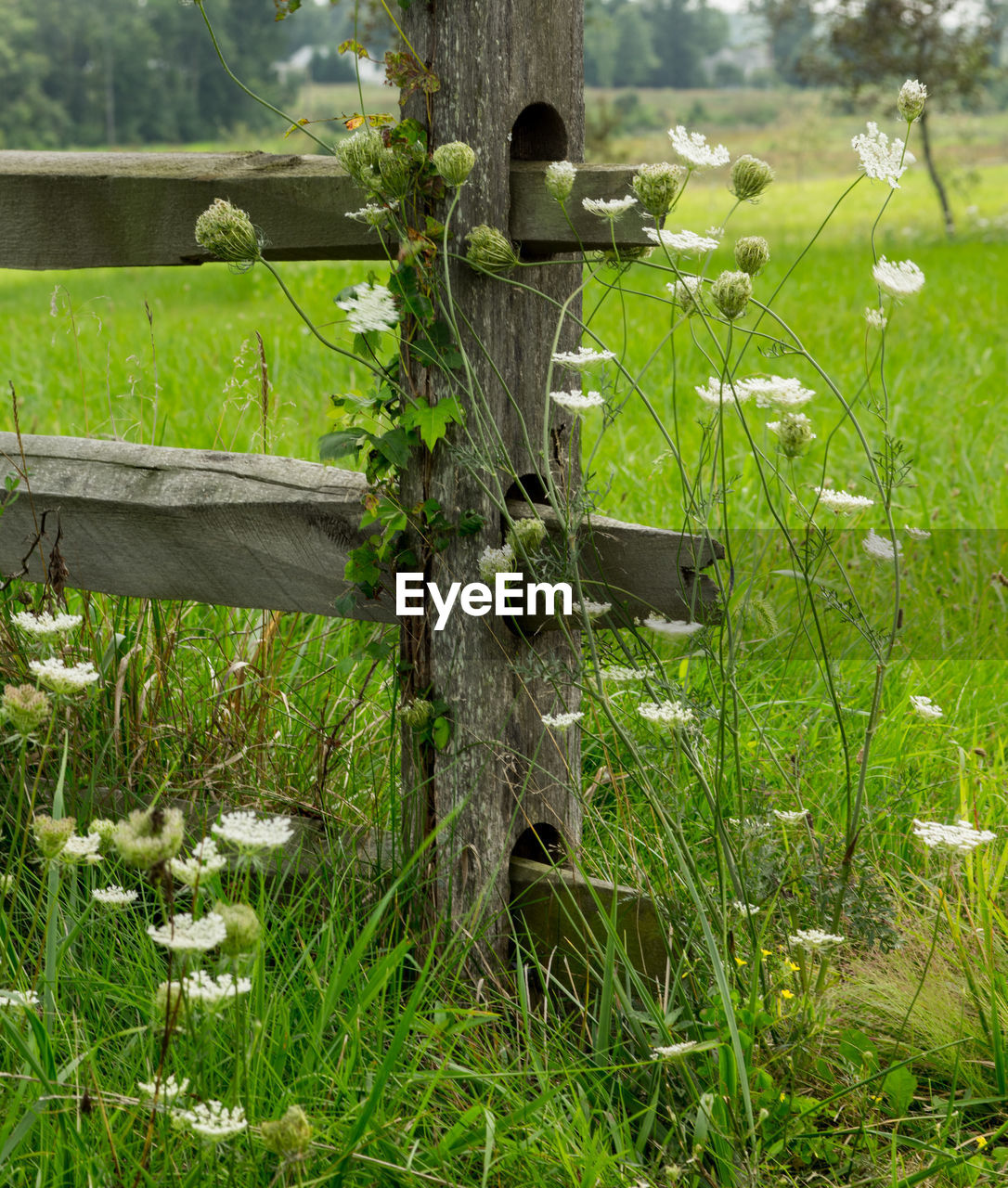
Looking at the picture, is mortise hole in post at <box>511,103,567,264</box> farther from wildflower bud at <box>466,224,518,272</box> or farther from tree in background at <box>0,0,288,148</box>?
tree in background at <box>0,0,288,148</box>

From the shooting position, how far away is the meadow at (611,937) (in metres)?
1.39

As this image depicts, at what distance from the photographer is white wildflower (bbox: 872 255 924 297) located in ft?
4.70

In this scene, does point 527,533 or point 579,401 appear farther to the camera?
point 527,533

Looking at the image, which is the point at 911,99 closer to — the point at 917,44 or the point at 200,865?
the point at 200,865

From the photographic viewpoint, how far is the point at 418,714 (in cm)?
186

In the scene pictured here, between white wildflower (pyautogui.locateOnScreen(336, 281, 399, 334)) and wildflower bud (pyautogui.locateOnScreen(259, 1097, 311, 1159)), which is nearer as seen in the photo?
wildflower bud (pyautogui.locateOnScreen(259, 1097, 311, 1159))

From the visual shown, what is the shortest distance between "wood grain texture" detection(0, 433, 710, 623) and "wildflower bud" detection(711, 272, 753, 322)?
0.43 metres

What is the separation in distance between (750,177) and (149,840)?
108cm

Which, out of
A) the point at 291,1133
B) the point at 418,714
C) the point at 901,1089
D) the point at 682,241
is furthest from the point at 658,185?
the point at 901,1089

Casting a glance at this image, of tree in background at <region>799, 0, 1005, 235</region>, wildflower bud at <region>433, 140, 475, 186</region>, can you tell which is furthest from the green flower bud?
tree in background at <region>799, 0, 1005, 235</region>

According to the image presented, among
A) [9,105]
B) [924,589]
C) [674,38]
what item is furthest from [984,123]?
[924,589]

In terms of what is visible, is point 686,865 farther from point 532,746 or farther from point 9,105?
point 9,105

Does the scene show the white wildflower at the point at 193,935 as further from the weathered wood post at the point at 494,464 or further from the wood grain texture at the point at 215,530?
the wood grain texture at the point at 215,530

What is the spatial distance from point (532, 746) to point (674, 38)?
86255 millimetres
